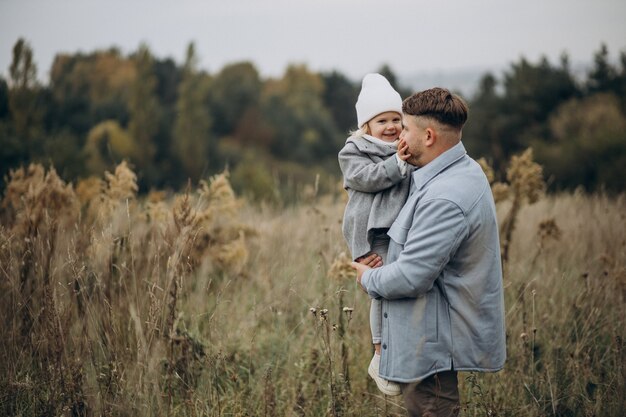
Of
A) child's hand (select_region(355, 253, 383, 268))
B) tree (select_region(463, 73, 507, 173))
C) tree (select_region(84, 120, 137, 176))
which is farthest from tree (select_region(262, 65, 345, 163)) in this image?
child's hand (select_region(355, 253, 383, 268))

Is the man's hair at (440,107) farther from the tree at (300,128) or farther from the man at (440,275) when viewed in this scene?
the tree at (300,128)

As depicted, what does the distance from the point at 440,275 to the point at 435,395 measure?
58cm

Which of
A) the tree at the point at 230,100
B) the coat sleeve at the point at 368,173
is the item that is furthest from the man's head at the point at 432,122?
the tree at the point at 230,100

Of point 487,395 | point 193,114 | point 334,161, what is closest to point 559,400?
point 487,395

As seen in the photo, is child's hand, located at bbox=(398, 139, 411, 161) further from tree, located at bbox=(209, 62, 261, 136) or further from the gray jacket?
tree, located at bbox=(209, 62, 261, 136)

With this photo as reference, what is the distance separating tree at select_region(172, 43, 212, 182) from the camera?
86.1 ft

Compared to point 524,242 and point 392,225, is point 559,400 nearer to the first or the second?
point 392,225

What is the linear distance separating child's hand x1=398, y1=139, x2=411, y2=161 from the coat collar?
0.09 m

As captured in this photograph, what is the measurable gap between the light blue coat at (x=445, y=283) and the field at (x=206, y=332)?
1.11 feet

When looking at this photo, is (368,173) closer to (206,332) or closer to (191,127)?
(206,332)

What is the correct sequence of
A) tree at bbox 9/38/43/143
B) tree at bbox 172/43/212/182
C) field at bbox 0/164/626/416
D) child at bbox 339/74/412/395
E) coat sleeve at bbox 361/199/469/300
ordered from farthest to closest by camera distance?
1. tree at bbox 172/43/212/182
2. tree at bbox 9/38/43/143
3. field at bbox 0/164/626/416
4. child at bbox 339/74/412/395
5. coat sleeve at bbox 361/199/469/300

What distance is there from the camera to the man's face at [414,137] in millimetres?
2650

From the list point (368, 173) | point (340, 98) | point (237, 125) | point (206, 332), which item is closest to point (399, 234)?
point (368, 173)

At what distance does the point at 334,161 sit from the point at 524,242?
3205 centimetres
